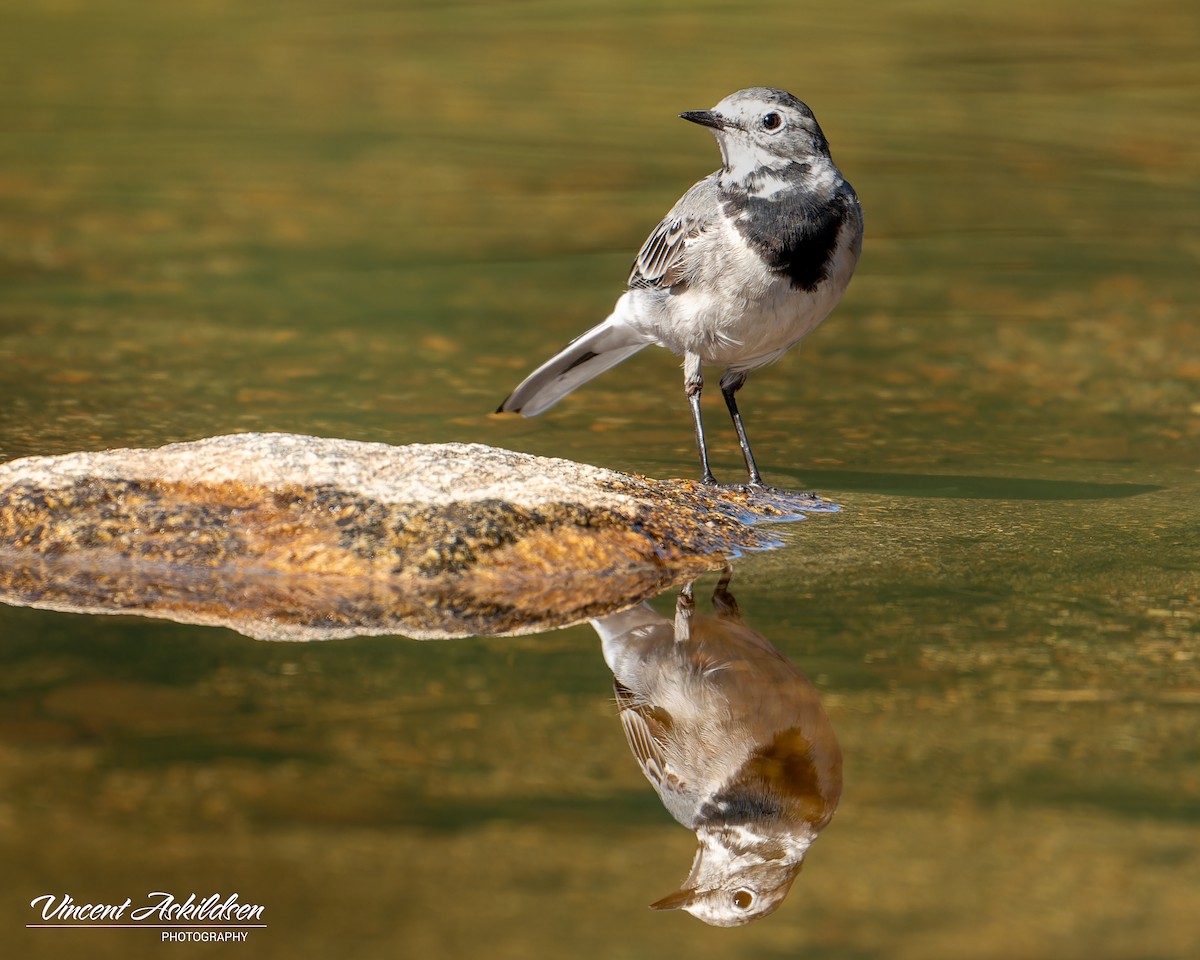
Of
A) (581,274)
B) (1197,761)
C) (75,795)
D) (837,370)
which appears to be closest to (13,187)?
(581,274)

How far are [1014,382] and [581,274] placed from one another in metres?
2.84

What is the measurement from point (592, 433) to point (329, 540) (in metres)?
2.52

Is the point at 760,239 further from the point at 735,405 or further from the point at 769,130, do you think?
the point at 735,405

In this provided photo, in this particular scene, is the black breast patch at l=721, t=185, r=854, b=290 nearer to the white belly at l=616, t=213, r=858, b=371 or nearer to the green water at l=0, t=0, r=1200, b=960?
the white belly at l=616, t=213, r=858, b=371

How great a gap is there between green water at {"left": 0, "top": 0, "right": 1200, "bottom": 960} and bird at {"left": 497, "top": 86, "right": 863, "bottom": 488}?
0.75 meters

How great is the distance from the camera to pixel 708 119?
5.95m

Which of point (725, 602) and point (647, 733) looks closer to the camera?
point (647, 733)

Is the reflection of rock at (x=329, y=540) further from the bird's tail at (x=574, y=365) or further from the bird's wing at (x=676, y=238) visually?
the bird's tail at (x=574, y=365)

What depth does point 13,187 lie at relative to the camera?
1196 centimetres

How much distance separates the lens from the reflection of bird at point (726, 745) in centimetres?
356

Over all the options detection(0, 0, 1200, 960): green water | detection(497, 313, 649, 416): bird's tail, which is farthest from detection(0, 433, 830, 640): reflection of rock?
detection(497, 313, 649, 416): bird's tail

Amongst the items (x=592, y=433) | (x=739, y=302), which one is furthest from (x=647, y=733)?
(x=592, y=433)

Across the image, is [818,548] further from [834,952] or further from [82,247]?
[82,247]

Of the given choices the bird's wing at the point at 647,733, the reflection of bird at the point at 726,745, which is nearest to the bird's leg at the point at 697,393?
the reflection of bird at the point at 726,745
